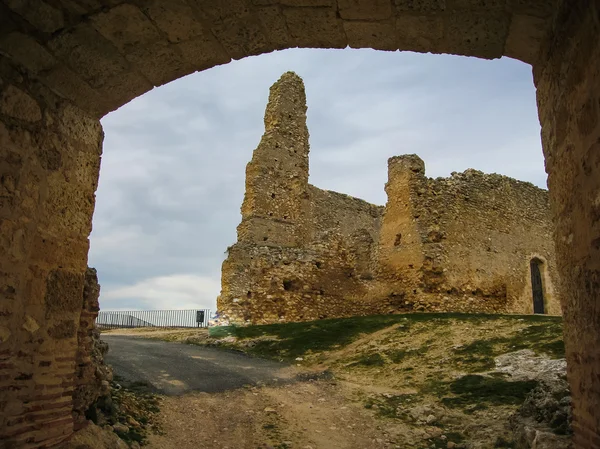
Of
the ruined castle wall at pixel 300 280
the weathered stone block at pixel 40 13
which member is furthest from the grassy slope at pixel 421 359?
the weathered stone block at pixel 40 13

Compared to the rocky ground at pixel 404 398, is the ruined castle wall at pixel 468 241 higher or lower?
higher

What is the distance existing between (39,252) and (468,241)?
57.4 ft

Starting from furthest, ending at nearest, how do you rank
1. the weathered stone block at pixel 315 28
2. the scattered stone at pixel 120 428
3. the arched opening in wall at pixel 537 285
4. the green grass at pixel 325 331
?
the arched opening in wall at pixel 537 285 < the green grass at pixel 325 331 < the scattered stone at pixel 120 428 < the weathered stone block at pixel 315 28

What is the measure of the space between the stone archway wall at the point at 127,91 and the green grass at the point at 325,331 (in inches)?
287

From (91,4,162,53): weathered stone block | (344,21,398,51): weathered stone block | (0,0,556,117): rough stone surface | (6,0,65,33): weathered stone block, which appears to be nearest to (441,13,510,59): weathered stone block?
(0,0,556,117): rough stone surface

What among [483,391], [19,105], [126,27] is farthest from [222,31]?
[483,391]

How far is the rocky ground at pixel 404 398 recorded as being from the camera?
5867mm

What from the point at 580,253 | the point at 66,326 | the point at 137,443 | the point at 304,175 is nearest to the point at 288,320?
the point at 304,175

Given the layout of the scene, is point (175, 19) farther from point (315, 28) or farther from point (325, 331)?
point (325, 331)

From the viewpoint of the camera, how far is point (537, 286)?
21.8 meters

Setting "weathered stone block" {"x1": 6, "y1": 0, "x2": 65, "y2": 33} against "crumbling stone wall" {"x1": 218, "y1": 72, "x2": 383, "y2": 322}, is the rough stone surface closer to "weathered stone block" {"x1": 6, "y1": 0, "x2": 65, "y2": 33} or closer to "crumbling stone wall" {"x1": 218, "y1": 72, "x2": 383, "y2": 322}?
"weathered stone block" {"x1": 6, "y1": 0, "x2": 65, "y2": 33}

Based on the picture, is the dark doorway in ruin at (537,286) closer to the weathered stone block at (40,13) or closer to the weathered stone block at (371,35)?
the weathered stone block at (371,35)

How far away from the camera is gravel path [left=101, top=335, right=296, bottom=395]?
8.56 metres

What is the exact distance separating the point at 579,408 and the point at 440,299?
15.3m
